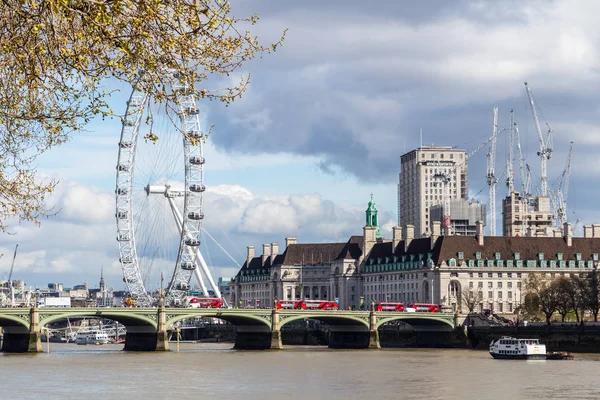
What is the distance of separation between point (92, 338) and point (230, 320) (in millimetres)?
55740

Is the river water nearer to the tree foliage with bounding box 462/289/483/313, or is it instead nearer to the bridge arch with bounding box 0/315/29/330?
the bridge arch with bounding box 0/315/29/330

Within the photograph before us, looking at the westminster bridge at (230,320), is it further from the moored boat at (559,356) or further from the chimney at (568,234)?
the chimney at (568,234)

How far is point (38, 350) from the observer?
115 metres

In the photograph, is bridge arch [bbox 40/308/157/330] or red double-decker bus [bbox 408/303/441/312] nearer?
bridge arch [bbox 40/308/157/330]

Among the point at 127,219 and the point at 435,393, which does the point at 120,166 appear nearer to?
the point at 127,219

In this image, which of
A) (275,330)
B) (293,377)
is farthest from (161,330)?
(293,377)

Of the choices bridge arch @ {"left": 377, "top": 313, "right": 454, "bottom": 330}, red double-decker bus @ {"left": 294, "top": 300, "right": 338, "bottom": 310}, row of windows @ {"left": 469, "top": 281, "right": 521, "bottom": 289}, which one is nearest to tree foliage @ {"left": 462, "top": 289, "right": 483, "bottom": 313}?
row of windows @ {"left": 469, "top": 281, "right": 521, "bottom": 289}

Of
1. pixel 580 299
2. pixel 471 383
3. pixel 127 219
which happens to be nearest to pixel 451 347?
pixel 580 299

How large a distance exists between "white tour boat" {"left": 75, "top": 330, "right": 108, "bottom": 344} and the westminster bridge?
46.4 m

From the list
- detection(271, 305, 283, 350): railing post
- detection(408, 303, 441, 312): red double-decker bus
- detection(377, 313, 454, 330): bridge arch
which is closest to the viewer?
detection(271, 305, 283, 350): railing post

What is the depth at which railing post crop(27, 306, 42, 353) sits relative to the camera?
369ft

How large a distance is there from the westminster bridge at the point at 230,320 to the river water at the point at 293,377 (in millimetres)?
4816

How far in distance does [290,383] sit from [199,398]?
11498mm

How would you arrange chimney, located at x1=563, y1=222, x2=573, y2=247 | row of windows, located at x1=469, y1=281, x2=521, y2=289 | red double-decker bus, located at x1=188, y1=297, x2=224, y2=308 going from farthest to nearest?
chimney, located at x1=563, y1=222, x2=573, y2=247, row of windows, located at x1=469, y1=281, x2=521, y2=289, red double-decker bus, located at x1=188, y1=297, x2=224, y2=308
